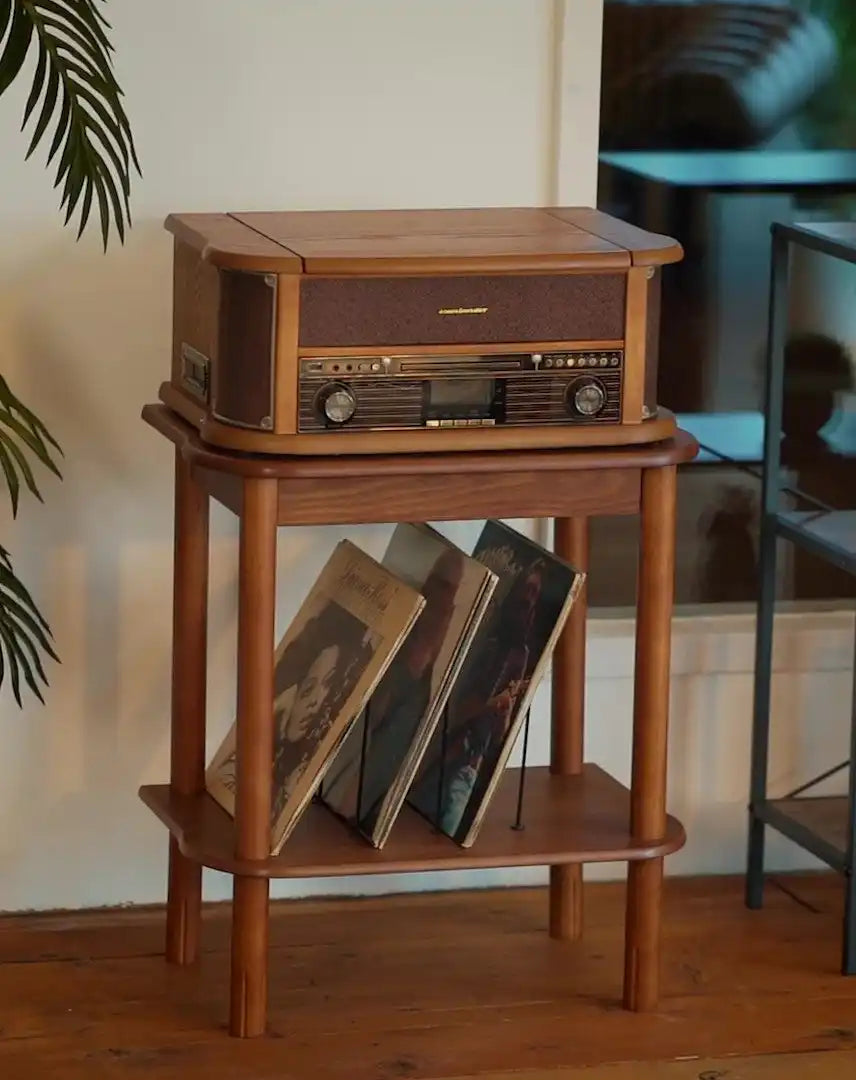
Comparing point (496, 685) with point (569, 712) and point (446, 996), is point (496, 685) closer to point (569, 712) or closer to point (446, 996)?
point (569, 712)

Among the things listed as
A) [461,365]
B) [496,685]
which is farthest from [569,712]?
[461,365]

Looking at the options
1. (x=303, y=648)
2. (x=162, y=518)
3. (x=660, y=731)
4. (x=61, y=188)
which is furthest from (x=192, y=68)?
(x=660, y=731)

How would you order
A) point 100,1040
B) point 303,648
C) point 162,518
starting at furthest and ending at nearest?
point 162,518
point 303,648
point 100,1040

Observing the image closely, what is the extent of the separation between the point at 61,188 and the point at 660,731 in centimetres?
96

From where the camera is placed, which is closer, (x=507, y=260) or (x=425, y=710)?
(x=507, y=260)

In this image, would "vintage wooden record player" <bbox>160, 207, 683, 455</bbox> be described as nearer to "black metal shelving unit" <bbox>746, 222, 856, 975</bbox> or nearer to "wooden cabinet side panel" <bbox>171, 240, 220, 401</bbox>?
"wooden cabinet side panel" <bbox>171, 240, 220, 401</bbox>

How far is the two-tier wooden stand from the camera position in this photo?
206cm

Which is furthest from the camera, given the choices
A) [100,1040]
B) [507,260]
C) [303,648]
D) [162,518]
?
[162,518]

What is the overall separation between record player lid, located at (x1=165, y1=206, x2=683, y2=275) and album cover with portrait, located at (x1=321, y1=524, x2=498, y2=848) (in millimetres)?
360

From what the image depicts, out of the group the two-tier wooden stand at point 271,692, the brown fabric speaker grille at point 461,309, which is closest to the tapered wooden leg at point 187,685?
the two-tier wooden stand at point 271,692

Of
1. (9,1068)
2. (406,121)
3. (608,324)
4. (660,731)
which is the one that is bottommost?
(9,1068)

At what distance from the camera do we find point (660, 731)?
2.21m

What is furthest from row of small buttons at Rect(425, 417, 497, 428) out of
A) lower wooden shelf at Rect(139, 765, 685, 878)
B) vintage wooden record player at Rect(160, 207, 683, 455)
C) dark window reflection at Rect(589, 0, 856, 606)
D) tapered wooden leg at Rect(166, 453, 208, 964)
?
dark window reflection at Rect(589, 0, 856, 606)

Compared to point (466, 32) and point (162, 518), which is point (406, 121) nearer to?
point (466, 32)
